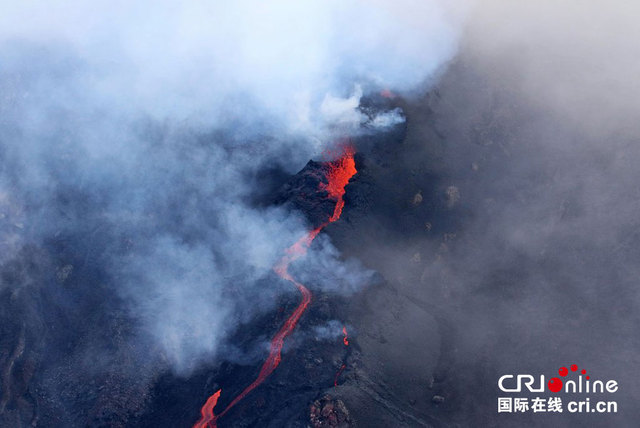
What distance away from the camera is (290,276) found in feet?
167

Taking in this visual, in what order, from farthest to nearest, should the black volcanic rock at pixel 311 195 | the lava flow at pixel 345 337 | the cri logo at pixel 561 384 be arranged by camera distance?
the black volcanic rock at pixel 311 195 → the lava flow at pixel 345 337 → the cri logo at pixel 561 384

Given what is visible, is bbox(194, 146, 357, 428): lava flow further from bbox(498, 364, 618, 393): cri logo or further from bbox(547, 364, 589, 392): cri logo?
bbox(547, 364, 589, 392): cri logo

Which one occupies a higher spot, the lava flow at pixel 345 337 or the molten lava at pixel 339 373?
the lava flow at pixel 345 337

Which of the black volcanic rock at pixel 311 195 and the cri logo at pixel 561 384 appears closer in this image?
the cri logo at pixel 561 384

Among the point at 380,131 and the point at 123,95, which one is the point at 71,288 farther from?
the point at 380,131

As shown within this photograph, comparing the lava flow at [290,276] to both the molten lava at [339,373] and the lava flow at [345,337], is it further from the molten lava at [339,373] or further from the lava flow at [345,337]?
the molten lava at [339,373]

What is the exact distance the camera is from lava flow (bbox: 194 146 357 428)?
4419 cm

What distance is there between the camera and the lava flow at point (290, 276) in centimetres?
4419

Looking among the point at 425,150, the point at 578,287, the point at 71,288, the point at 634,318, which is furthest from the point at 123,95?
the point at 634,318

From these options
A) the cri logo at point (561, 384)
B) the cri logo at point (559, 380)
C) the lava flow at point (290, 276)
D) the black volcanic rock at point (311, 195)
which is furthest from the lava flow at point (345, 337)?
the cri logo at point (559, 380)

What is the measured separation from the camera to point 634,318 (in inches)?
1823

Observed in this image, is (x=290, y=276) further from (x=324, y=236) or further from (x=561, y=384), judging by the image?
(x=561, y=384)

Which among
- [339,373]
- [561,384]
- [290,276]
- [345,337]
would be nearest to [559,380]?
[561,384]

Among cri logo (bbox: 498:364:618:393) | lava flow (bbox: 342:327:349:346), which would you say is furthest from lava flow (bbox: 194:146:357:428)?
cri logo (bbox: 498:364:618:393)
